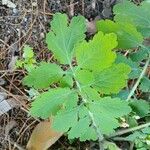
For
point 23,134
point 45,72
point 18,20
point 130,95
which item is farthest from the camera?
point 18,20

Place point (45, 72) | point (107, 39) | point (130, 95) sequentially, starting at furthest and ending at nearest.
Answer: point (130, 95), point (45, 72), point (107, 39)

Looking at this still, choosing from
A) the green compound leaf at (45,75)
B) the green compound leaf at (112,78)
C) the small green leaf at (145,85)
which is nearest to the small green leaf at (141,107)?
the small green leaf at (145,85)

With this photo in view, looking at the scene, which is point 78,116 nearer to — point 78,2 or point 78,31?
point 78,31

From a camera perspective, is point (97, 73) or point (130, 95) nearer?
point (97, 73)

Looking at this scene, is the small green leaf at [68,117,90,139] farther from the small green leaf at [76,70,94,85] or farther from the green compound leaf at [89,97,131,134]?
the small green leaf at [76,70,94,85]

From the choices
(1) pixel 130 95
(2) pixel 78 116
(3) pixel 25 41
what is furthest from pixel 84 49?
(3) pixel 25 41

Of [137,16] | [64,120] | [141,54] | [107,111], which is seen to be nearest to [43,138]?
[64,120]

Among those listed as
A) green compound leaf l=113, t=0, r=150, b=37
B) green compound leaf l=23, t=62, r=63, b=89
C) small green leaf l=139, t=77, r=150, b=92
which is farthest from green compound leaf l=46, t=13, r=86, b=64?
small green leaf l=139, t=77, r=150, b=92
